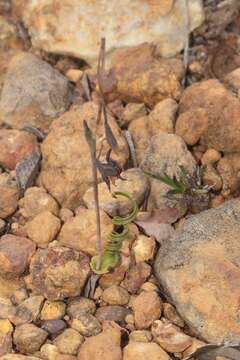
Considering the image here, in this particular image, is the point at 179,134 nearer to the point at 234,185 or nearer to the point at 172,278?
the point at 234,185

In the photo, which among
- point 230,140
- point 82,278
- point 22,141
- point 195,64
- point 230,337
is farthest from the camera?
point 195,64

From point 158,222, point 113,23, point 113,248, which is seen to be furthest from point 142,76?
point 113,248

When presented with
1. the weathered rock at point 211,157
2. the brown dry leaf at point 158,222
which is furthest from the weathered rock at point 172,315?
the weathered rock at point 211,157

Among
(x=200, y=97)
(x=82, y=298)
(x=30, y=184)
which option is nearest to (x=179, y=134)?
(x=200, y=97)

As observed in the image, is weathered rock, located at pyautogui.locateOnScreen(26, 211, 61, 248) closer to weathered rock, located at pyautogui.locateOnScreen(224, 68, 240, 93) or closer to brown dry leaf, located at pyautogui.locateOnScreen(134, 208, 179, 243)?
brown dry leaf, located at pyautogui.locateOnScreen(134, 208, 179, 243)

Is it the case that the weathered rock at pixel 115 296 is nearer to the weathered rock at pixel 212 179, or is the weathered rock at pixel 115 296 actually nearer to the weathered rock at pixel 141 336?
the weathered rock at pixel 141 336
